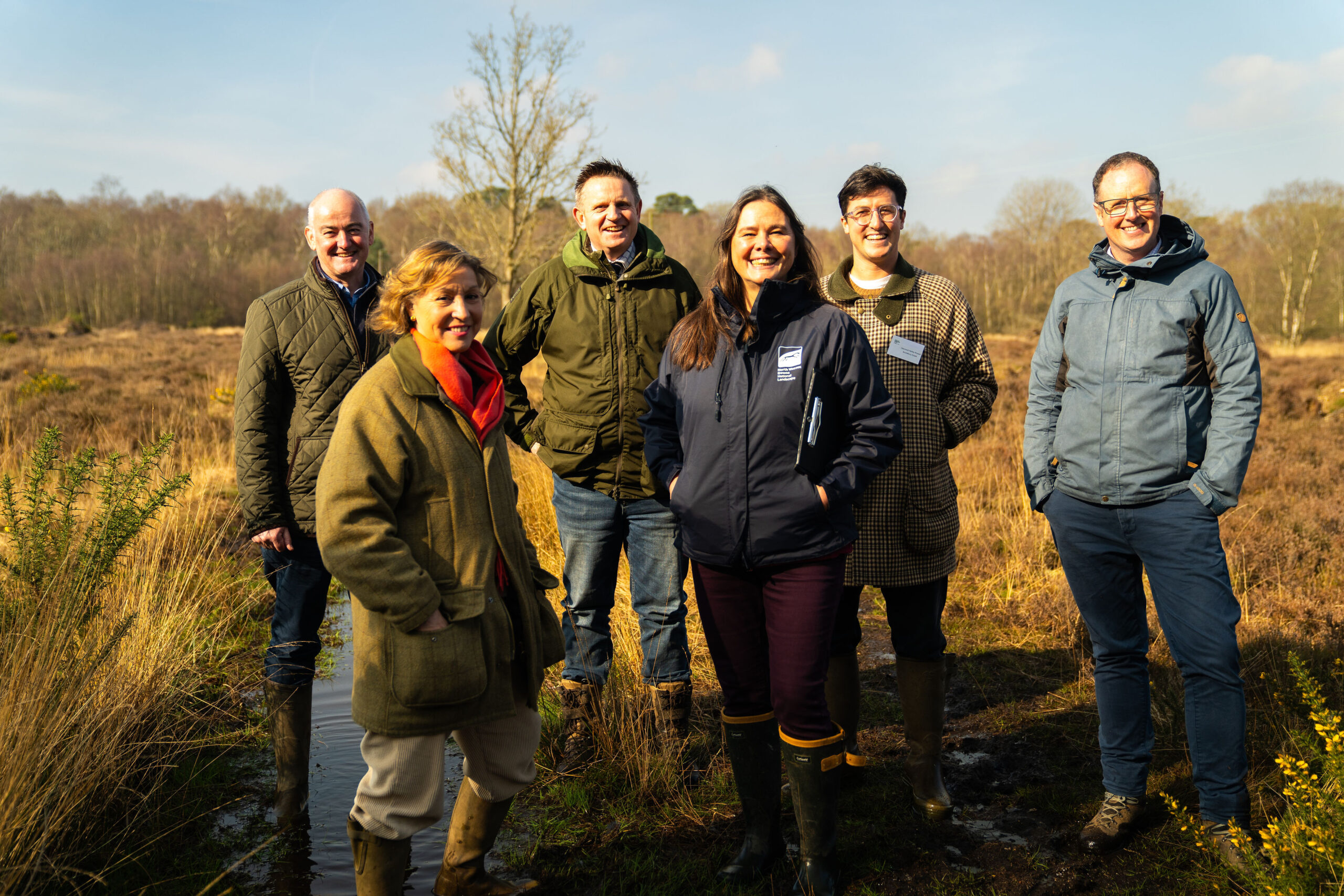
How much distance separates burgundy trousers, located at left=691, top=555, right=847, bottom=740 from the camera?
2617 millimetres

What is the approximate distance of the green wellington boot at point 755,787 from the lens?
2.83 m

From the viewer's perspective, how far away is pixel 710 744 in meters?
3.86

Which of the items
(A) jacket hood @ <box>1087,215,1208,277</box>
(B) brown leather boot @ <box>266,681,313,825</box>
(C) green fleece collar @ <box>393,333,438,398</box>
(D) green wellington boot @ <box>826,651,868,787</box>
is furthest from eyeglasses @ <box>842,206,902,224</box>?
(B) brown leather boot @ <box>266,681,313,825</box>

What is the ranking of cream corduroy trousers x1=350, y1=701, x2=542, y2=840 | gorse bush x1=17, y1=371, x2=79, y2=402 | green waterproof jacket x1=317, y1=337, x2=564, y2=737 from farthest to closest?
1. gorse bush x1=17, y1=371, x2=79, y2=402
2. cream corduroy trousers x1=350, y1=701, x2=542, y2=840
3. green waterproof jacket x1=317, y1=337, x2=564, y2=737

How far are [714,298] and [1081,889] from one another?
222 cm

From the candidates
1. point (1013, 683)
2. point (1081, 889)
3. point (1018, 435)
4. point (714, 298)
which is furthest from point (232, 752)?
point (1018, 435)

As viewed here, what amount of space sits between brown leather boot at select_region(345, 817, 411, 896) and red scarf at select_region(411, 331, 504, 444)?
1080 millimetres

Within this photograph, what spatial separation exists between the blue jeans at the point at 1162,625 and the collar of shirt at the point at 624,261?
1856 mm

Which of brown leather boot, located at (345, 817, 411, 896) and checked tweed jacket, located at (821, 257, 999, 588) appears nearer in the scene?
brown leather boot, located at (345, 817, 411, 896)

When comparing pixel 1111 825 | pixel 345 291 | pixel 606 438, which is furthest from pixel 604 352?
pixel 1111 825

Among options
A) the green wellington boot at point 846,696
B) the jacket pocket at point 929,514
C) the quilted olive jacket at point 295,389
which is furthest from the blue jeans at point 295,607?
the jacket pocket at point 929,514

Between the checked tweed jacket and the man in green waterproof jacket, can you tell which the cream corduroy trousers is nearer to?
Answer: the man in green waterproof jacket

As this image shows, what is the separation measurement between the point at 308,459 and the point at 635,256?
4.89 feet

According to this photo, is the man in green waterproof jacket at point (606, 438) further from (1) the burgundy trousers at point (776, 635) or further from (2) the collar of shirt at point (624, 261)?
(1) the burgundy trousers at point (776, 635)
